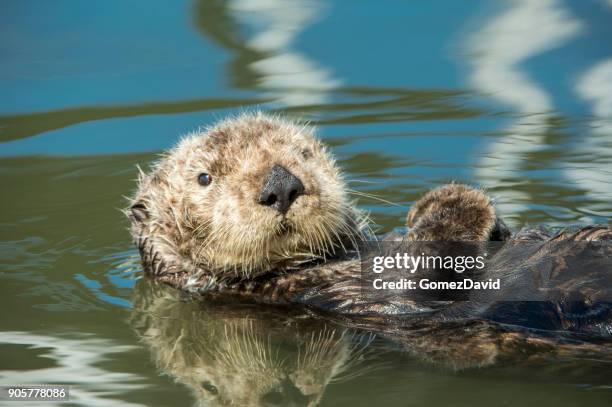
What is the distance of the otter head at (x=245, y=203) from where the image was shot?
493 centimetres

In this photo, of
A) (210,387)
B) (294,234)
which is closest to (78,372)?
(210,387)

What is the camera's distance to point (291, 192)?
4852 mm

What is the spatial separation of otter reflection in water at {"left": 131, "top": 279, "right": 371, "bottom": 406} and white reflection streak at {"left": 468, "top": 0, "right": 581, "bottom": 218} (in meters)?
2.80

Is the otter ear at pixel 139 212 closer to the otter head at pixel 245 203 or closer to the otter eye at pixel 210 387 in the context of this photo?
the otter head at pixel 245 203

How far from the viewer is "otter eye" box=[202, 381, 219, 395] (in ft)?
14.4

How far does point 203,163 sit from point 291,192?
0.75 metres

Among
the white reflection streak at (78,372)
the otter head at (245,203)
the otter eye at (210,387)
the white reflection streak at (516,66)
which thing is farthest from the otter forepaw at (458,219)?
the white reflection streak at (516,66)

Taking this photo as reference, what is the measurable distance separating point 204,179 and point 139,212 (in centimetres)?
60

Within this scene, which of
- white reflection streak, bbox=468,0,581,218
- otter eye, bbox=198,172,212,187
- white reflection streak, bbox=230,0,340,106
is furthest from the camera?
white reflection streak, bbox=230,0,340,106

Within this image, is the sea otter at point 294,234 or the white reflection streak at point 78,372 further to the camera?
the sea otter at point 294,234

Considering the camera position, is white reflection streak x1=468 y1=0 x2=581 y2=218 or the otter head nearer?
the otter head

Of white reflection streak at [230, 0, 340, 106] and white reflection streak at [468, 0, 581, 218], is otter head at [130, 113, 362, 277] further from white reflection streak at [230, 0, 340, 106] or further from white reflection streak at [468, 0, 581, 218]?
white reflection streak at [230, 0, 340, 106]

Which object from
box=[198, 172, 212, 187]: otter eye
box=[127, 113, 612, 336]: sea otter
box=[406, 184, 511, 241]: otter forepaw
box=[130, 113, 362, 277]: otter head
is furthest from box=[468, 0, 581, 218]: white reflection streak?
box=[198, 172, 212, 187]: otter eye

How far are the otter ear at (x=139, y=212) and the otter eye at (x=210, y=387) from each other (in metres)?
1.51
